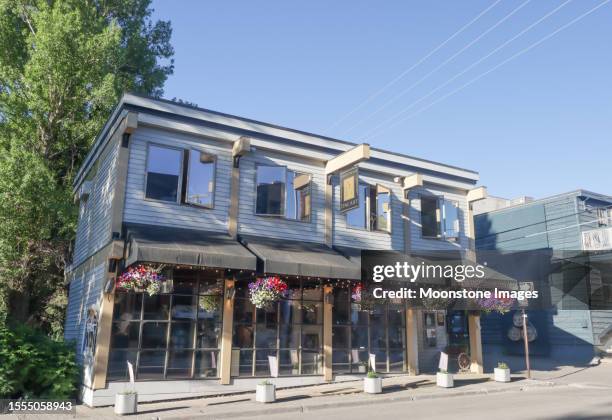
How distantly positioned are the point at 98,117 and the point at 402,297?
1568 centimetres

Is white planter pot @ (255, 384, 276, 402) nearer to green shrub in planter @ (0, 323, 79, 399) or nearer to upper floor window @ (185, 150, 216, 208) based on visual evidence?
green shrub in planter @ (0, 323, 79, 399)

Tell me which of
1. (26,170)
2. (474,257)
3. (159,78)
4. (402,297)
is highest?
(159,78)

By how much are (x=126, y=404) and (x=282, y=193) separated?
8.46 m

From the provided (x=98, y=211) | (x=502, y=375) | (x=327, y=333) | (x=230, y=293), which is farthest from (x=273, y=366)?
(x=502, y=375)

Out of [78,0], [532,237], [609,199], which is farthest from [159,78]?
[609,199]

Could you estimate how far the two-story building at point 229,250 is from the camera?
14461 mm

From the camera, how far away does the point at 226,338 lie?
51.2 ft

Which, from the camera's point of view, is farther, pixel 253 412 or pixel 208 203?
pixel 208 203

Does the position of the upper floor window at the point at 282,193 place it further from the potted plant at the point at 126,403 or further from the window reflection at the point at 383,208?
the potted plant at the point at 126,403

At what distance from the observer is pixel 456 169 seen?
883 inches

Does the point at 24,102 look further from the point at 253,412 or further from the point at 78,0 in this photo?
the point at 253,412

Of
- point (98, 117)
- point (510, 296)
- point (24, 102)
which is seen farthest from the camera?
point (98, 117)

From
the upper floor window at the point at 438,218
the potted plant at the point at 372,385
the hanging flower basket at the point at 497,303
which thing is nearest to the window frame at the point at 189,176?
the potted plant at the point at 372,385

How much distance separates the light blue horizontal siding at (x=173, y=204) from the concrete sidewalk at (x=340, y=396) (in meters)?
5.27
